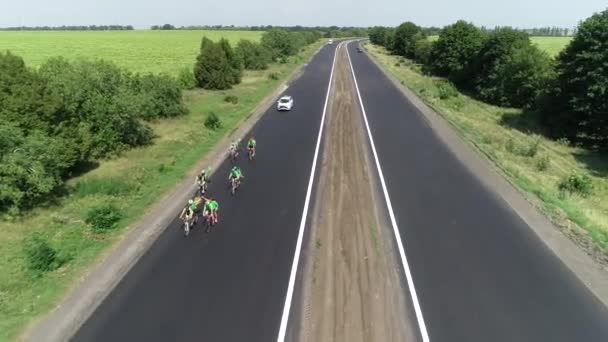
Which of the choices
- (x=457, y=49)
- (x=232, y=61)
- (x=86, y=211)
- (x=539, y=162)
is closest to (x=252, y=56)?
(x=232, y=61)

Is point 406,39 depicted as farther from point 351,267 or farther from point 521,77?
point 351,267

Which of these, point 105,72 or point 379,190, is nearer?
point 379,190

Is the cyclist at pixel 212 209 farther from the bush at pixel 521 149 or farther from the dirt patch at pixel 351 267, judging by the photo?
the bush at pixel 521 149

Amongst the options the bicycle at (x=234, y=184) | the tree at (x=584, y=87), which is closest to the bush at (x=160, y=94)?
the bicycle at (x=234, y=184)

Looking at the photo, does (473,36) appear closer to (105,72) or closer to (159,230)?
(105,72)

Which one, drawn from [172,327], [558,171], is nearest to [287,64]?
[558,171]

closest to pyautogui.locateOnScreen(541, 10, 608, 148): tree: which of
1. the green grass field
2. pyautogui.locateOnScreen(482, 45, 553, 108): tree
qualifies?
pyautogui.locateOnScreen(482, 45, 553, 108): tree
